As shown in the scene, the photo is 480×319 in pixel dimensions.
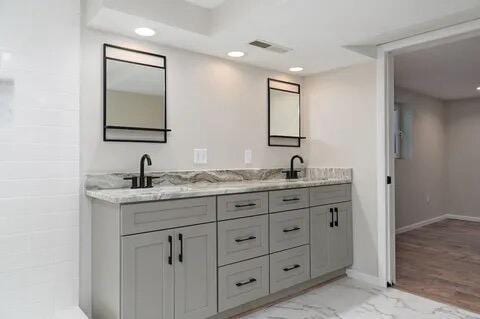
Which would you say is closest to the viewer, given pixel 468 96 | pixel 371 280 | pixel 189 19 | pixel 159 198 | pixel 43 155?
pixel 159 198

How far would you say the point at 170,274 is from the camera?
1.94 metres

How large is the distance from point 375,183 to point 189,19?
210cm

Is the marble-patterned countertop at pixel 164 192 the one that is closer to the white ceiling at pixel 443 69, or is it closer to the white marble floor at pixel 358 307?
the white marble floor at pixel 358 307

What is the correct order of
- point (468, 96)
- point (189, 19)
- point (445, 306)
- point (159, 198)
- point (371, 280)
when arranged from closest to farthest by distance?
point (159, 198), point (189, 19), point (445, 306), point (371, 280), point (468, 96)

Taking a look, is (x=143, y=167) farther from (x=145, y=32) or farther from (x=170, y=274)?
(x=145, y=32)

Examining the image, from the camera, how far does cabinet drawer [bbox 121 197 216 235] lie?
180cm

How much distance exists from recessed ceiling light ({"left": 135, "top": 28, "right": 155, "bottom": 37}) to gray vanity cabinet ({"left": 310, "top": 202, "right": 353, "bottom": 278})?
187 centimetres

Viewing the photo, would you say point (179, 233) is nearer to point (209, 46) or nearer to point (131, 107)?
point (131, 107)

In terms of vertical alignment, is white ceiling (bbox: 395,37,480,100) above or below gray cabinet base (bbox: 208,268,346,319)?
above

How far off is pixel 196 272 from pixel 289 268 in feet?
2.89

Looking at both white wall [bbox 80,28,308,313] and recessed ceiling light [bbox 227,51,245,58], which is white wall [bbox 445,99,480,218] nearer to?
white wall [bbox 80,28,308,313]

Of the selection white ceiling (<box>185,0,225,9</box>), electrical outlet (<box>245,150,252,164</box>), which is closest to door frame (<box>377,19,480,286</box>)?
electrical outlet (<box>245,150,252,164</box>)

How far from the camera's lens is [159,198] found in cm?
189

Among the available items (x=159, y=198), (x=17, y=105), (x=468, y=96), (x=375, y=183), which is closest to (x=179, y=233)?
(x=159, y=198)
